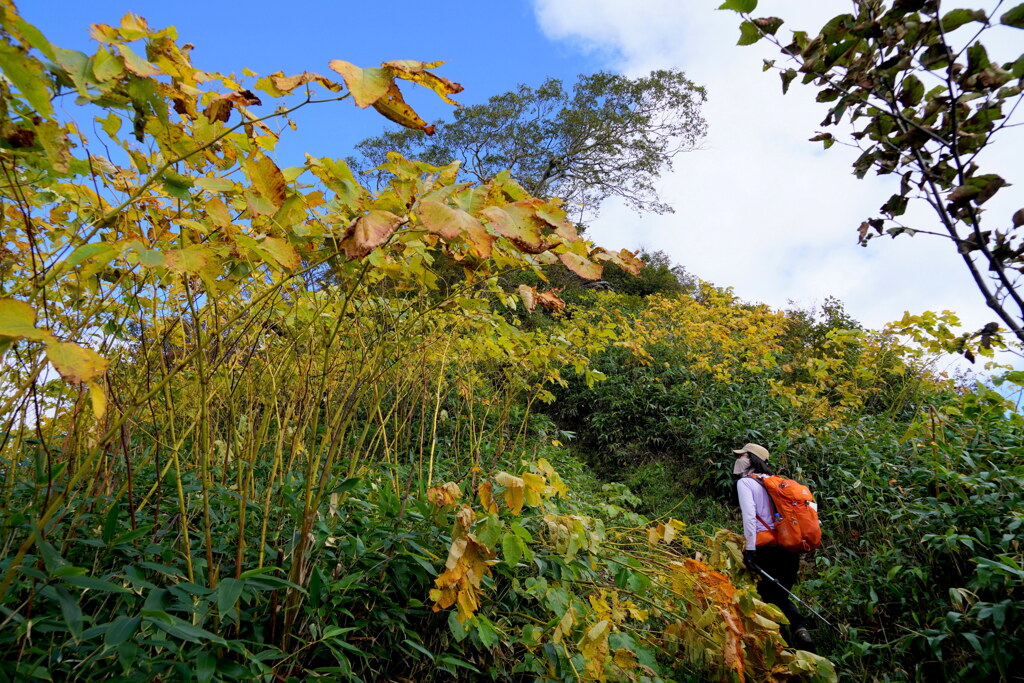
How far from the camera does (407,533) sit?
173 centimetres

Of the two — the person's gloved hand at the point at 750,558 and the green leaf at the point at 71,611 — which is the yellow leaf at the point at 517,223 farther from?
the person's gloved hand at the point at 750,558

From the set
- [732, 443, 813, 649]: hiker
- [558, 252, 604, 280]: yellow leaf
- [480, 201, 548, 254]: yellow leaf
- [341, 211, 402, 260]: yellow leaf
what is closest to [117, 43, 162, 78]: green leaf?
[341, 211, 402, 260]: yellow leaf

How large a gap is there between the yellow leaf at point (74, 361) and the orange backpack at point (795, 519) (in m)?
3.86

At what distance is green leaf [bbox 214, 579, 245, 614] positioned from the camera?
3.68ft

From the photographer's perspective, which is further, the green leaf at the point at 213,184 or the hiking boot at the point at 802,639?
the hiking boot at the point at 802,639

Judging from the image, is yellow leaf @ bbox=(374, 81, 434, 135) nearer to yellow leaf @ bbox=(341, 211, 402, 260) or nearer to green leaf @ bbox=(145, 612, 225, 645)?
yellow leaf @ bbox=(341, 211, 402, 260)

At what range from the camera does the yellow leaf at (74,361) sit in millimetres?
732

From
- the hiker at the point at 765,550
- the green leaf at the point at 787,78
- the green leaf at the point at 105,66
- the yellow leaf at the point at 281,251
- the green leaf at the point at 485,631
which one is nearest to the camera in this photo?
the green leaf at the point at 105,66

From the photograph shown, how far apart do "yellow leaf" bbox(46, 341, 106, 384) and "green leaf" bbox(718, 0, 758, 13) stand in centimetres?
118

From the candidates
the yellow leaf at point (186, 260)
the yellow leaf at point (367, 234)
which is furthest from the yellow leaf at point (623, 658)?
the yellow leaf at point (186, 260)

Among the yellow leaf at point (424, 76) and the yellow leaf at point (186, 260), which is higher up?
the yellow leaf at point (424, 76)

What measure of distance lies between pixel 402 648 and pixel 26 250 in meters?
1.90

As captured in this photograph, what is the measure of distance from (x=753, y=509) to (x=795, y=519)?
0.87 feet

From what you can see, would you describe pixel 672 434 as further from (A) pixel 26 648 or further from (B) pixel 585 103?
(B) pixel 585 103
